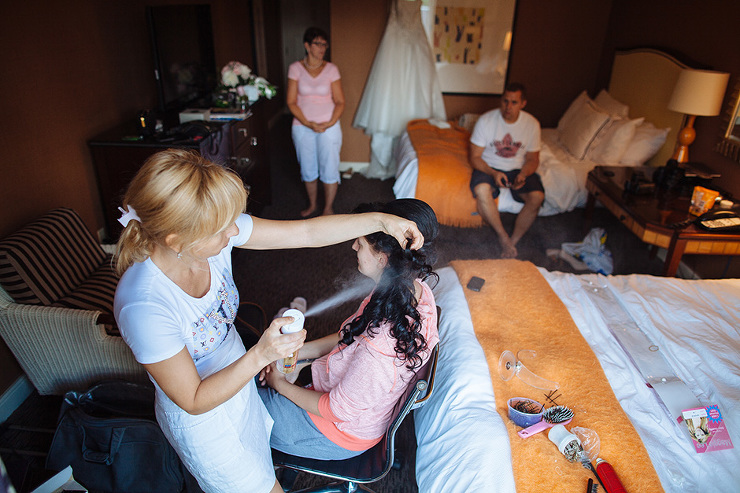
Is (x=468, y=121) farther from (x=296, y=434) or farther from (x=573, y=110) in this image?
(x=296, y=434)

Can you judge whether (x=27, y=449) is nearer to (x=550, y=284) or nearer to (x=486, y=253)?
(x=550, y=284)

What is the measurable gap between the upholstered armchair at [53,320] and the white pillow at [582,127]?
14.9 ft

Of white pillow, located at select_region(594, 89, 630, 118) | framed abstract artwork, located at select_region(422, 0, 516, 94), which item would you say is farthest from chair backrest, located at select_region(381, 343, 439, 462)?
framed abstract artwork, located at select_region(422, 0, 516, 94)

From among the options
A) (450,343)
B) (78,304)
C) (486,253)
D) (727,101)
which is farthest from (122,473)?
(727,101)

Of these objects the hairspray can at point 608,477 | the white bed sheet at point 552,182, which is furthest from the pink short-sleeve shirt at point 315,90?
the hairspray can at point 608,477

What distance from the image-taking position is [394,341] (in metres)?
1.61

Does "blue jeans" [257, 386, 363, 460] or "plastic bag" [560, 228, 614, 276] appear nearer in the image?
"blue jeans" [257, 386, 363, 460]

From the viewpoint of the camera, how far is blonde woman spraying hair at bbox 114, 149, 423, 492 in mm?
1314

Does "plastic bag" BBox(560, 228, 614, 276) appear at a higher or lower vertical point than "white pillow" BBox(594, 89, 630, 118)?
lower

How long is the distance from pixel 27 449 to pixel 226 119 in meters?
2.59

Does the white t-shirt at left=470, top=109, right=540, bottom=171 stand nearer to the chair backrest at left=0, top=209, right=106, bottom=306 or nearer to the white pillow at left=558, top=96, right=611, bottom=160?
the white pillow at left=558, top=96, right=611, bottom=160

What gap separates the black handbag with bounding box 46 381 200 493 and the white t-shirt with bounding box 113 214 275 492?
473 mm

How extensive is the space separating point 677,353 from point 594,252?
1935 millimetres

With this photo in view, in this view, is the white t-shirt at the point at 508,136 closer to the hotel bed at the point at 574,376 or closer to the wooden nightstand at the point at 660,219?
the wooden nightstand at the point at 660,219
